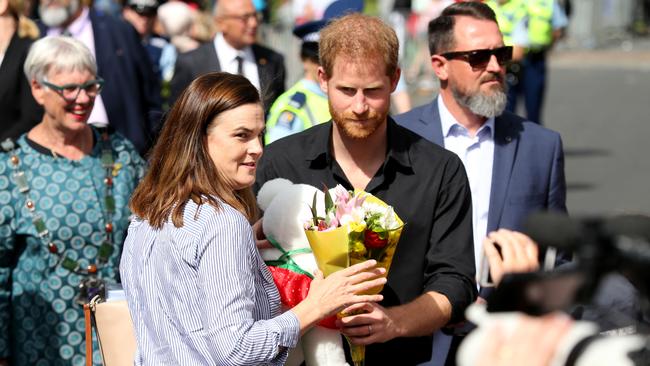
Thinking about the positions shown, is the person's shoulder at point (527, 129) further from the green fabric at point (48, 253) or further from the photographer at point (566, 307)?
the photographer at point (566, 307)

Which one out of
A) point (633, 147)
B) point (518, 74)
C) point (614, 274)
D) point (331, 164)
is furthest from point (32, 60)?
point (633, 147)

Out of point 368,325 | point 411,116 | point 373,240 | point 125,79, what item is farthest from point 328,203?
point 125,79

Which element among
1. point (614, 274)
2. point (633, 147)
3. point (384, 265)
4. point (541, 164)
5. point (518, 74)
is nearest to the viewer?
point (614, 274)

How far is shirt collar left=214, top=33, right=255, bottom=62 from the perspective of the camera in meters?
8.20

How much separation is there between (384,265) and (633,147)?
11.8 meters

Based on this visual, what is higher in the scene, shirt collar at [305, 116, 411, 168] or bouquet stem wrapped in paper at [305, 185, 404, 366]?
shirt collar at [305, 116, 411, 168]

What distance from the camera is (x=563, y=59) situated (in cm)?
2714

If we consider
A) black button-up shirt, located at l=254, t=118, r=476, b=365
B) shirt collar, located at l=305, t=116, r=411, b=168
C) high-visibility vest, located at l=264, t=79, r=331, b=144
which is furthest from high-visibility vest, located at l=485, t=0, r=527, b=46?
black button-up shirt, located at l=254, t=118, r=476, b=365

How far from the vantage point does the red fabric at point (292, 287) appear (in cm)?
375

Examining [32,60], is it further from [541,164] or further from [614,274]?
[614,274]

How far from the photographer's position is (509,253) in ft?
8.21

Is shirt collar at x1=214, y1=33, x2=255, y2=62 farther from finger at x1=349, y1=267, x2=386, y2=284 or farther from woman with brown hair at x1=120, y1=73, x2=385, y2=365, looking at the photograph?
finger at x1=349, y1=267, x2=386, y2=284

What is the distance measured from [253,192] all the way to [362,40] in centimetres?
66

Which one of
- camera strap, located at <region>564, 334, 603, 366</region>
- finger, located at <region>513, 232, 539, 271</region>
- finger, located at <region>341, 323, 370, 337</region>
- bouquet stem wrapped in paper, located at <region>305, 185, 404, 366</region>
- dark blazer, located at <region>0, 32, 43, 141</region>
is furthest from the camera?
dark blazer, located at <region>0, 32, 43, 141</region>
